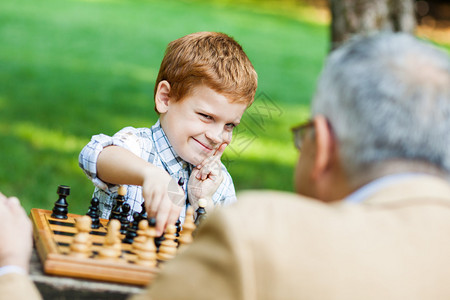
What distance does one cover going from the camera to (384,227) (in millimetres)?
1407

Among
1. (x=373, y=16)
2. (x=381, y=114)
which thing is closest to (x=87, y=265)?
(x=381, y=114)

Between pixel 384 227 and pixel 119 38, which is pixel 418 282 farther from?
pixel 119 38

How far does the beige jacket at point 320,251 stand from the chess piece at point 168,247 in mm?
625

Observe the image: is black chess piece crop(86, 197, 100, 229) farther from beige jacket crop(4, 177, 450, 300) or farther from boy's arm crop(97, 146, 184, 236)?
beige jacket crop(4, 177, 450, 300)

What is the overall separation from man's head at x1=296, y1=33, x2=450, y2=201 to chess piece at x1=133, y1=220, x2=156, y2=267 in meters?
0.62

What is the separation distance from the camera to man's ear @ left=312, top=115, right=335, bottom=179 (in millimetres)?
1555

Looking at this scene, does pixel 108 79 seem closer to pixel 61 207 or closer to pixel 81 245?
pixel 61 207

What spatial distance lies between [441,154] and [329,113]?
279 millimetres

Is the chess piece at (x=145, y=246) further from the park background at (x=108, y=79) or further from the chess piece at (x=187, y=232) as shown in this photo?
the park background at (x=108, y=79)

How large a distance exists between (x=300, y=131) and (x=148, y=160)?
1.40 metres

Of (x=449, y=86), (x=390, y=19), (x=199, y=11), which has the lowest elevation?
(x=199, y=11)

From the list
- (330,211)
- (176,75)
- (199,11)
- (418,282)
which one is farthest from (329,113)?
(199,11)

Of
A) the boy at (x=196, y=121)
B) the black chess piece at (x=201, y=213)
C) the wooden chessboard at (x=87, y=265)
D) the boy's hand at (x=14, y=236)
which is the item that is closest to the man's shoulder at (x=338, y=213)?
the wooden chessboard at (x=87, y=265)

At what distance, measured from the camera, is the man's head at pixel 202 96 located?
9.68 feet
